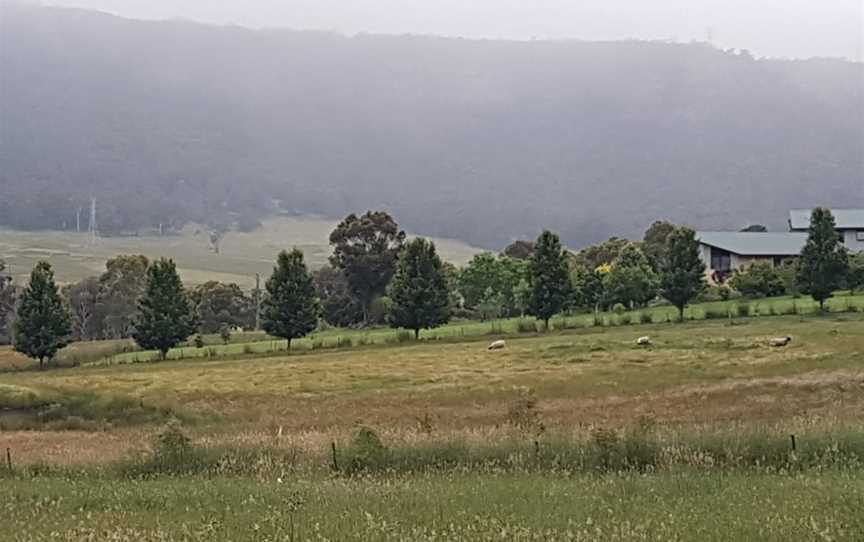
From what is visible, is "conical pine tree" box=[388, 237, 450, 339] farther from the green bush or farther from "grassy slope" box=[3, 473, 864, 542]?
"grassy slope" box=[3, 473, 864, 542]

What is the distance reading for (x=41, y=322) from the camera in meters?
80.2

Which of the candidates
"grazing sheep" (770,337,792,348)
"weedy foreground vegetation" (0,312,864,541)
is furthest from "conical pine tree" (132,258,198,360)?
"grazing sheep" (770,337,792,348)

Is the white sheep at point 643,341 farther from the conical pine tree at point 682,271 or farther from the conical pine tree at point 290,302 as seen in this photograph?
the conical pine tree at point 290,302

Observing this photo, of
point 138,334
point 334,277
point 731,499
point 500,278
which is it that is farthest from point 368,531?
point 334,277

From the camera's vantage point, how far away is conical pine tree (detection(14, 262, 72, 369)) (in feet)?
262

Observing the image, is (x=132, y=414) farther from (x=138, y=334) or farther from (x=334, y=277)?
(x=334, y=277)

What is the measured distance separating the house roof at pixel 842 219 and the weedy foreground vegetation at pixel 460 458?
85.2 metres

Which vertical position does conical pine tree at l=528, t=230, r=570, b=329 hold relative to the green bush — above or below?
above


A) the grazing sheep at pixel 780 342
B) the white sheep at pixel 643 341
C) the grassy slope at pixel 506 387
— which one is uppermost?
the grazing sheep at pixel 780 342

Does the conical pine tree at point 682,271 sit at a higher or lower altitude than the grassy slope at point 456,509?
higher

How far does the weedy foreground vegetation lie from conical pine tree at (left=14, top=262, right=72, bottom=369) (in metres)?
36.6

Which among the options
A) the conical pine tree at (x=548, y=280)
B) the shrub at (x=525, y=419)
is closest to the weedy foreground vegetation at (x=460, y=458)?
the shrub at (x=525, y=419)

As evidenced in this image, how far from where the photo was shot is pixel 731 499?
12445mm

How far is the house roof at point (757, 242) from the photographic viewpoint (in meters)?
120
